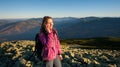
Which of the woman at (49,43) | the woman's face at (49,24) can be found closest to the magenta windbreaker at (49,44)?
the woman at (49,43)

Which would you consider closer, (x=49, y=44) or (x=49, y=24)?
(x=49, y=24)

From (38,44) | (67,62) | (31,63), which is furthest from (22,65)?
(38,44)

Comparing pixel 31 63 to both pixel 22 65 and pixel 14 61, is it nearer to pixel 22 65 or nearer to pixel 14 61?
pixel 22 65

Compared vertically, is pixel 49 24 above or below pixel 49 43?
above

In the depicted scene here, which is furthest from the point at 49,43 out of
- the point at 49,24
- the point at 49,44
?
the point at 49,24

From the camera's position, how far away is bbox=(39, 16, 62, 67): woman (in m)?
9.68

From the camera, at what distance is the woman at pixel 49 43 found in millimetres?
9680

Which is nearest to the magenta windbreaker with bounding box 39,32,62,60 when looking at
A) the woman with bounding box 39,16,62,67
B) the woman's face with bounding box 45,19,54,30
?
the woman with bounding box 39,16,62,67

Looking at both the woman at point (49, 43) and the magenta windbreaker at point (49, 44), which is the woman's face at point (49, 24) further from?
the magenta windbreaker at point (49, 44)

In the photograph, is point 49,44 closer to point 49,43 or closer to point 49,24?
point 49,43

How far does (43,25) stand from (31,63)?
10.6 meters

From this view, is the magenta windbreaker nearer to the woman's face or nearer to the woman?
the woman

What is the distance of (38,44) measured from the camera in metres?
9.99

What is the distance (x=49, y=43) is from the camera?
9820 millimetres
